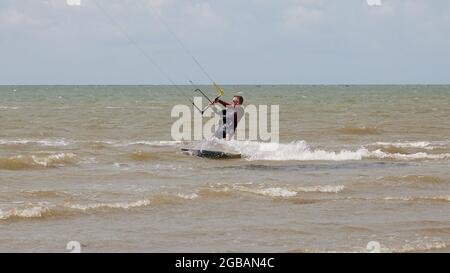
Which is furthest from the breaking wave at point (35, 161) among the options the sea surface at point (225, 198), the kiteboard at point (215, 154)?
the kiteboard at point (215, 154)

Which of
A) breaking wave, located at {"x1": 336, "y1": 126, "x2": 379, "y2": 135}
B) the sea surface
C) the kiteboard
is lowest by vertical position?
the sea surface

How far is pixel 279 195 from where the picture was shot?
1502 centimetres

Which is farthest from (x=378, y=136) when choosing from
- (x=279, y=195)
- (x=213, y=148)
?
(x=279, y=195)

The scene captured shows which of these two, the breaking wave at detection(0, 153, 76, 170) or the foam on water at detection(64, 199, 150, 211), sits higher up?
the breaking wave at detection(0, 153, 76, 170)

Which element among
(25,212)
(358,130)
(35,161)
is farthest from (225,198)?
(358,130)

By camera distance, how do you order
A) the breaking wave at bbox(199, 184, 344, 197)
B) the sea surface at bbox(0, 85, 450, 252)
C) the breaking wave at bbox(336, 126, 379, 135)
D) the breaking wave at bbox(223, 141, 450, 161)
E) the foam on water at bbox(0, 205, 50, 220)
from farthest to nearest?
the breaking wave at bbox(336, 126, 379, 135) < the breaking wave at bbox(223, 141, 450, 161) < the breaking wave at bbox(199, 184, 344, 197) < the foam on water at bbox(0, 205, 50, 220) < the sea surface at bbox(0, 85, 450, 252)

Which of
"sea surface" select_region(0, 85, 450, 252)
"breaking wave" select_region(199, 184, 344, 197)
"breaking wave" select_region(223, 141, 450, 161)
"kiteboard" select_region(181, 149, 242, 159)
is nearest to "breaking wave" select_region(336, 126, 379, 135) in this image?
"sea surface" select_region(0, 85, 450, 252)

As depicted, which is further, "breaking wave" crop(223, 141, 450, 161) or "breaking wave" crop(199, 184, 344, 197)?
"breaking wave" crop(223, 141, 450, 161)

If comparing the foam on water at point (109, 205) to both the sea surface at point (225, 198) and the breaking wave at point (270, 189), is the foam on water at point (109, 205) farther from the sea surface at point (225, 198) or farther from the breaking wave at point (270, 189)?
the breaking wave at point (270, 189)

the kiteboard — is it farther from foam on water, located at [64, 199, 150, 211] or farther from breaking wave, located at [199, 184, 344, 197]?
foam on water, located at [64, 199, 150, 211]
